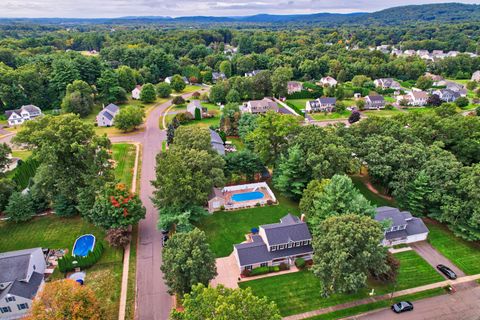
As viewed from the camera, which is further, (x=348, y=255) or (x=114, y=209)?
(x=114, y=209)

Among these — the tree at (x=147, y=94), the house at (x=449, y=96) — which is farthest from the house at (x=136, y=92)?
the house at (x=449, y=96)

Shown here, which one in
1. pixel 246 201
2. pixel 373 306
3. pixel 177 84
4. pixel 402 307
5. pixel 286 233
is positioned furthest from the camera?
pixel 177 84

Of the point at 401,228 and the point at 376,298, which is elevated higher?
the point at 401,228

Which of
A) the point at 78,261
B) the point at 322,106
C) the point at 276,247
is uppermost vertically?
the point at 276,247

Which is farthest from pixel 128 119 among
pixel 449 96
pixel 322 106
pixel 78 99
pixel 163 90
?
pixel 449 96

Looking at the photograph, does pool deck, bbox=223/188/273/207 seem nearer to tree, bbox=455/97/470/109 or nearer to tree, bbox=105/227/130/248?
tree, bbox=105/227/130/248

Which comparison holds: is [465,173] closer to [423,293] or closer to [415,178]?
[415,178]

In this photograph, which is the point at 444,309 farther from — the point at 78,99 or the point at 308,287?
the point at 78,99

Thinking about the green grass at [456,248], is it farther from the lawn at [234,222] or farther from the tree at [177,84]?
the tree at [177,84]
